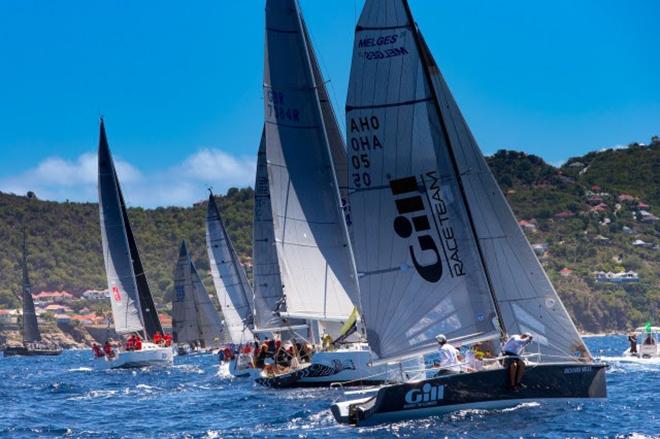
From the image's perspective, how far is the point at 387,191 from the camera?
25.7m

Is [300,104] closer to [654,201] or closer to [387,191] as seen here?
[387,191]

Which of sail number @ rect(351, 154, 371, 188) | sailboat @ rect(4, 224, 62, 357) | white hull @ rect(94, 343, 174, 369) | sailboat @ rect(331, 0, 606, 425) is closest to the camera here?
sailboat @ rect(331, 0, 606, 425)

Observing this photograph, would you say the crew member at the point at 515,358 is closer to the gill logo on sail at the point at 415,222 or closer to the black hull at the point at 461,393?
the black hull at the point at 461,393

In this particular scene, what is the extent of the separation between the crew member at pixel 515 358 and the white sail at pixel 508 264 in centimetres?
123

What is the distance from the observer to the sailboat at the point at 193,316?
8269 cm

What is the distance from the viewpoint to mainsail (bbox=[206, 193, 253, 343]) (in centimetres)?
6656

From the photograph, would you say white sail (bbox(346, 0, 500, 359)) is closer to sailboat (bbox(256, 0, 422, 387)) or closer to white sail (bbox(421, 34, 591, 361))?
white sail (bbox(421, 34, 591, 361))

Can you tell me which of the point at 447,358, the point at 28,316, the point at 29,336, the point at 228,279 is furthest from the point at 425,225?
the point at 29,336

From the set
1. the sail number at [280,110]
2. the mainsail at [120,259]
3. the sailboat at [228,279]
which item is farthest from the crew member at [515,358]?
the sailboat at [228,279]

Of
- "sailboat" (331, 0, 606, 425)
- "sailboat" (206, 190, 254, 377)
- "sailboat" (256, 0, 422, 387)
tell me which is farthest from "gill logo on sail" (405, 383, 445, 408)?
"sailboat" (206, 190, 254, 377)

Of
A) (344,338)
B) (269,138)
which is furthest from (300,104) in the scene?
(344,338)

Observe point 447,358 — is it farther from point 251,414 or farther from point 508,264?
point 251,414

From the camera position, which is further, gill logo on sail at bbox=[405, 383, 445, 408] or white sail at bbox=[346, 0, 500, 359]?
white sail at bbox=[346, 0, 500, 359]

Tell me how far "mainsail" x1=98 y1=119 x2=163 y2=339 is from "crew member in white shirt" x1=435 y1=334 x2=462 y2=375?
38256 mm
